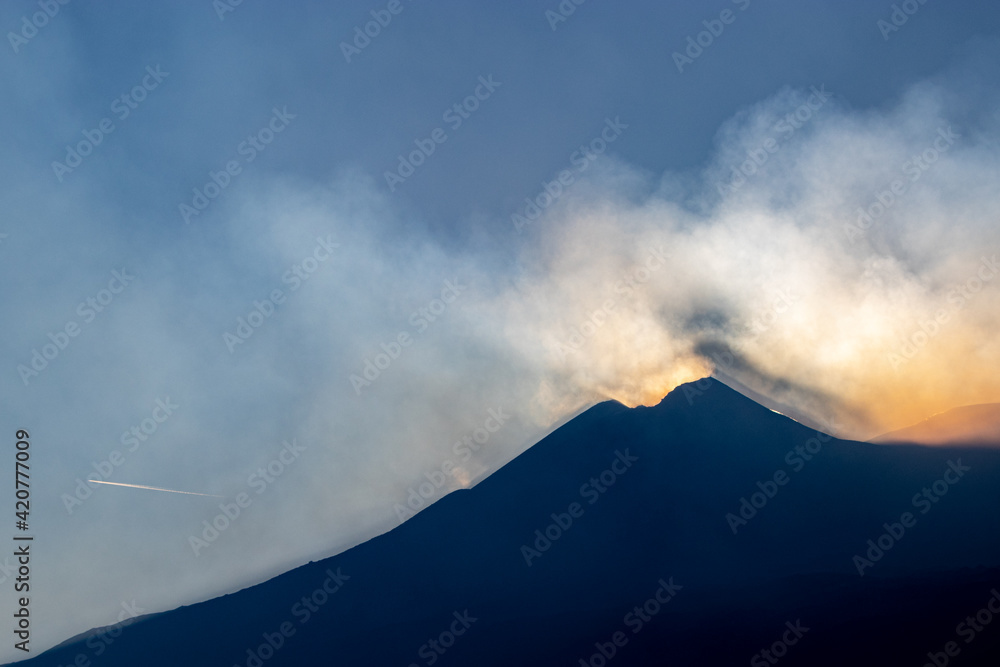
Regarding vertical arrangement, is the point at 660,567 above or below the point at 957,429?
below

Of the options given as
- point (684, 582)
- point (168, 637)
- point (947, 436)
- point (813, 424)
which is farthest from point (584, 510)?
point (168, 637)

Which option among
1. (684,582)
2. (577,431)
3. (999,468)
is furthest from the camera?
(577,431)

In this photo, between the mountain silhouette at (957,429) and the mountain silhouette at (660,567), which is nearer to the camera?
the mountain silhouette at (957,429)

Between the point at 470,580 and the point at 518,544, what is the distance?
1.70 m

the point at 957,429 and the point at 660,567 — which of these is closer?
the point at 957,429

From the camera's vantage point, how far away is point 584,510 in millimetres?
20109

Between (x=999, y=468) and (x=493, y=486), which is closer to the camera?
(x=999, y=468)

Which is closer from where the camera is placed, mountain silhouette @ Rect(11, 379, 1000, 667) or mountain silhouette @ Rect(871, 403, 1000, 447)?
mountain silhouette @ Rect(871, 403, 1000, 447)

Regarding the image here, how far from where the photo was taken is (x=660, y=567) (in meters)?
18.8

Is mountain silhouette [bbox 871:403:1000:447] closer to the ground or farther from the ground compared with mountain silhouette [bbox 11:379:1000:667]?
farther from the ground

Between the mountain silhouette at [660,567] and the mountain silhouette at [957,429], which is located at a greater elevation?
the mountain silhouette at [957,429]

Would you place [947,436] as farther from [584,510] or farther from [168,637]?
[168,637]

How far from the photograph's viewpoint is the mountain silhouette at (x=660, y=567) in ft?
55.0

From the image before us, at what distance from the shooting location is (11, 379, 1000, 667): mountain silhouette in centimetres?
1675
